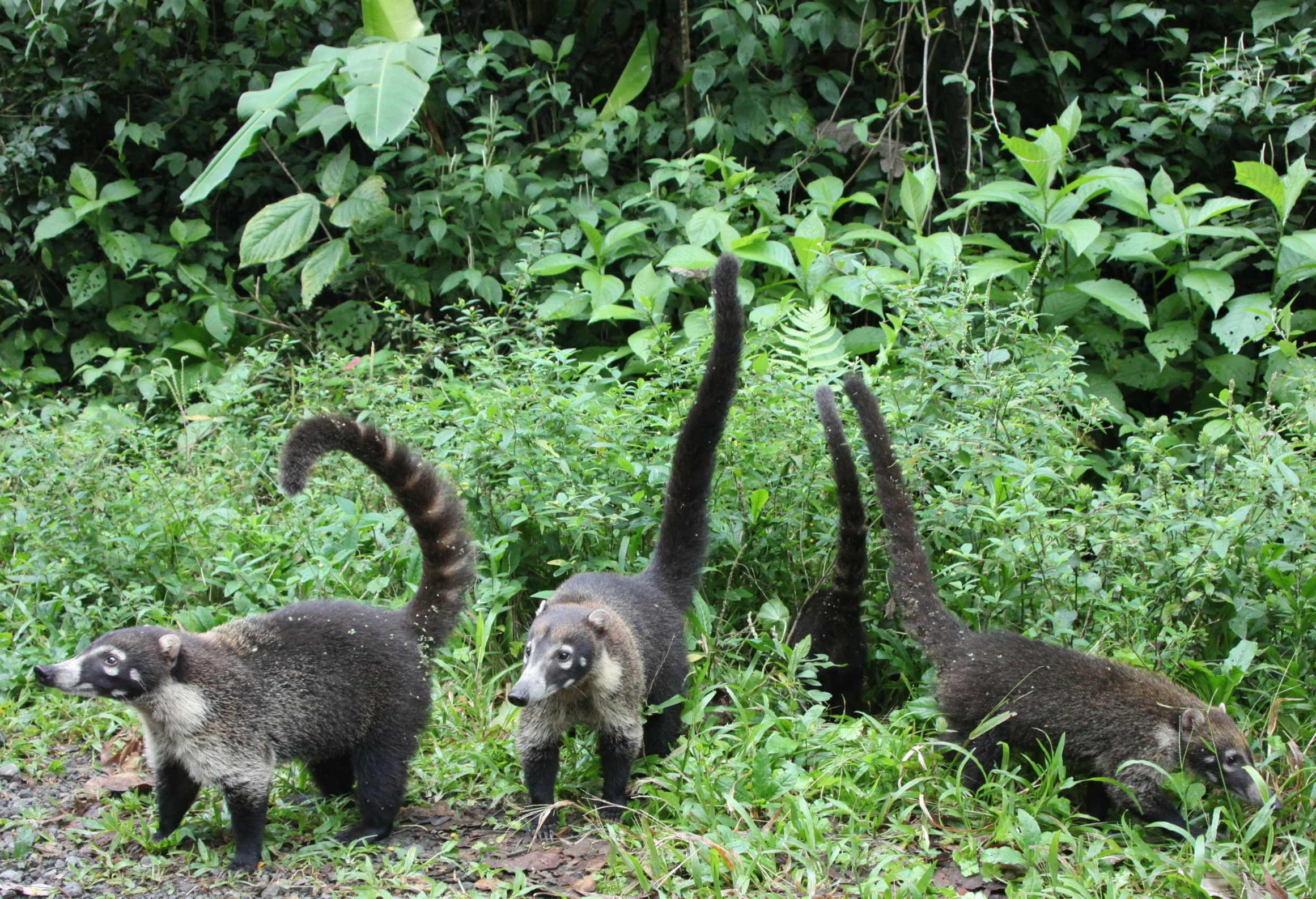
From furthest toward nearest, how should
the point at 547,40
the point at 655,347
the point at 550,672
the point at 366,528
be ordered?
the point at 547,40
the point at 655,347
the point at 366,528
the point at 550,672

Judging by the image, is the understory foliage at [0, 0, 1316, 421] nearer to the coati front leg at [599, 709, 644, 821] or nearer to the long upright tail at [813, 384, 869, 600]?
the long upright tail at [813, 384, 869, 600]

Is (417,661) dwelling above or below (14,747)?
above

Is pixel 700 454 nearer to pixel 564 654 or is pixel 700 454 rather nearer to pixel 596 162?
pixel 564 654

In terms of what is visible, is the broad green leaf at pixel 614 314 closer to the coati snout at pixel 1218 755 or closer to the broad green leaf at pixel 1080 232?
the broad green leaf at pixel 1080 232

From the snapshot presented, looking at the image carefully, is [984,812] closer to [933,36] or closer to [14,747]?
[14,747]

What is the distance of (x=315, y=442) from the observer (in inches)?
136

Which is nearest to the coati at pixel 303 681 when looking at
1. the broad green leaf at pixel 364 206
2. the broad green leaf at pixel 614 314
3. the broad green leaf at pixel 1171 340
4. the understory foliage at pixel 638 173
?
the understory foliage at pixel 638 173

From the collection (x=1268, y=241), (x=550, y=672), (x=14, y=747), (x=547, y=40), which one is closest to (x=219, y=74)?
(x=547, y=40)

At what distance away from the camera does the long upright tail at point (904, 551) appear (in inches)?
153

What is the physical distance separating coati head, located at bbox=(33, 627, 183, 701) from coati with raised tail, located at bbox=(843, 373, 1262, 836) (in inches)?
93.5

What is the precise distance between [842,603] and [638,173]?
406 cm

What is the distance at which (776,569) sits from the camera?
4.68 metres

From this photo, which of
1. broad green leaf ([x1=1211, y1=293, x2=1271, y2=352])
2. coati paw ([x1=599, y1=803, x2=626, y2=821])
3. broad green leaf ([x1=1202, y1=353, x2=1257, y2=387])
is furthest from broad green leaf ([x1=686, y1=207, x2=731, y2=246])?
coati paw ([x1=599, y1=803, x2=626, y2=821])

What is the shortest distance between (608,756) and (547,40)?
5.89 m
